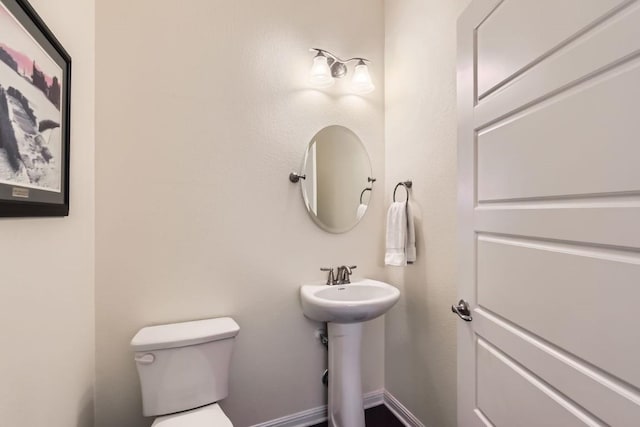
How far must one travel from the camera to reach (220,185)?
4.93ft

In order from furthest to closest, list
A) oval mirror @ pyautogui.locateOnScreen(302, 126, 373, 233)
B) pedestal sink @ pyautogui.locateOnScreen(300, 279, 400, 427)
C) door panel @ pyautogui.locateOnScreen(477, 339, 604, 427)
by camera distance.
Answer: oval mirror @ pyautogui.locateOnScreen(302, 126, 373, 233) → pedestal sink @ pyautogui.locateOnScreen(300, 279, 400, 427) → door panel @ pyautogui.locateOnScreen(477, 339, 604, 427)

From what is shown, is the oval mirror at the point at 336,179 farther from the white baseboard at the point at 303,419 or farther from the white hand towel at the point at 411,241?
the white baseboard at the point at 303,419

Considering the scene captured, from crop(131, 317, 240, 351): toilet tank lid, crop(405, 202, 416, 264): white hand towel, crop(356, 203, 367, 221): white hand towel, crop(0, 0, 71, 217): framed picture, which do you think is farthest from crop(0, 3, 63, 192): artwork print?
crop(405, 202, 416, 264): white hand towel

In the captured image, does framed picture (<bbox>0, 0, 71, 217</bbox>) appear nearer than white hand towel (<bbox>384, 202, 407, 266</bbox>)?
Yes

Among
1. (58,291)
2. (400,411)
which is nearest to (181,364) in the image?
(58,291)

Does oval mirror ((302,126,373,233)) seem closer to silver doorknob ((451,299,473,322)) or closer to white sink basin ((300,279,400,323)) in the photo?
white sink basin ((300,279,400,323))

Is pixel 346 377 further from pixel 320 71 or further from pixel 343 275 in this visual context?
pixel 320 71

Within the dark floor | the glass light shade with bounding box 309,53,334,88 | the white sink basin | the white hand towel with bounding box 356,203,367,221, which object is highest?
the glass light shade with bounding box 309,53,334,88

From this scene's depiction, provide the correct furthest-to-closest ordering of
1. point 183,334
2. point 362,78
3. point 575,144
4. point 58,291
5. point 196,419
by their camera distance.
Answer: point 362,78 → point 183,334 → point 196,419 → point 58,291 → point 575,144

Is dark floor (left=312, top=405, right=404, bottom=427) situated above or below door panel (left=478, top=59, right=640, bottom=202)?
below

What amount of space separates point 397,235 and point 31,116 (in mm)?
1578

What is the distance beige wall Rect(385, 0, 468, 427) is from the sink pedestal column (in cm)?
35

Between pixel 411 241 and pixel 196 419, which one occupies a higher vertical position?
pixel 411 241

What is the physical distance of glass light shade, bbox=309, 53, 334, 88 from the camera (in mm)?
1630
